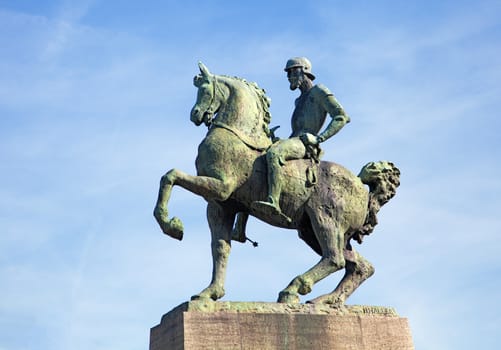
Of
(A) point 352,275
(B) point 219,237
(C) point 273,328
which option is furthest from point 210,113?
(C) point 273,328

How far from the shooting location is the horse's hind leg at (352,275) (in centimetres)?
1157

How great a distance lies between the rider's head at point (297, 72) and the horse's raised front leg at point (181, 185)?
1781 mm

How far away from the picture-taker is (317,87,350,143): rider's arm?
1178 centimetres

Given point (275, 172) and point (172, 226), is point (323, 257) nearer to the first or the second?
point (275, 172)

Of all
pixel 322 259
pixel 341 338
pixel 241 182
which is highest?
pixel 241 182

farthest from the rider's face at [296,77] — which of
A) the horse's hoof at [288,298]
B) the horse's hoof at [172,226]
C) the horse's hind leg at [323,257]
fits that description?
the horse's hoof at [288,298]

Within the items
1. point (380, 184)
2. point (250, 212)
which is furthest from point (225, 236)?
point (380, 184)

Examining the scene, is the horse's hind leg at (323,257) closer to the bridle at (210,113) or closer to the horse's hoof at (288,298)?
the horse's hoof at (288,298)

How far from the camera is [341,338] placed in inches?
429

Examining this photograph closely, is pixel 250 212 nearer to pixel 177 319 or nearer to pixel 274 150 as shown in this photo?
pixel 274 150

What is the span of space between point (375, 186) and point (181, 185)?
8.01 feet

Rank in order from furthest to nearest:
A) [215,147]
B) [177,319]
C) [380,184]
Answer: [380,184] < [215,147] < [177,319]

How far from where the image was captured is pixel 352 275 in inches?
464

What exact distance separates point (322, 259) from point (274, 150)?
1.34 metres
